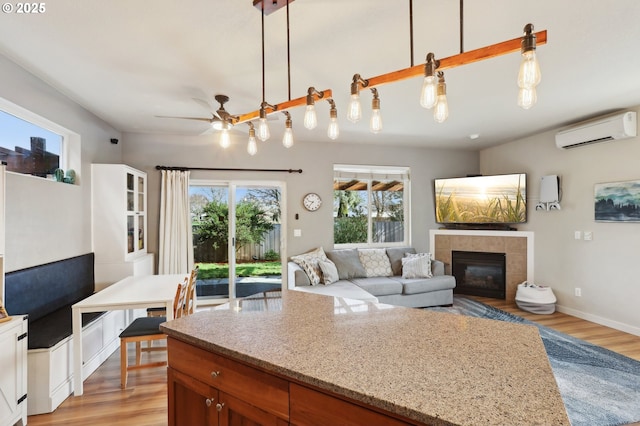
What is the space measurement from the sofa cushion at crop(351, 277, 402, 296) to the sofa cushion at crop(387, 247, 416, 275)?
0.53 meters

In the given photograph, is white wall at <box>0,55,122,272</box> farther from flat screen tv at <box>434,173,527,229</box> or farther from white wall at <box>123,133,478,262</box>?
flat screen tv at <box>434,173,527,229</box>

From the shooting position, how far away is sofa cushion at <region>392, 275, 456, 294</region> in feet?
14.3

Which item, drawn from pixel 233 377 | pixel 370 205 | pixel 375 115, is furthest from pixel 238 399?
pixel 370 205

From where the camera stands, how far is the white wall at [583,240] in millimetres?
3598

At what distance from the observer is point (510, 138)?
4.91 meters

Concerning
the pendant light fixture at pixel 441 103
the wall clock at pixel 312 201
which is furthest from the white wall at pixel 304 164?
the pendant light fixture at pixel 441 103

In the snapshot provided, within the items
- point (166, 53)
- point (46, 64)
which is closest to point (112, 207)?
point (46, 64)

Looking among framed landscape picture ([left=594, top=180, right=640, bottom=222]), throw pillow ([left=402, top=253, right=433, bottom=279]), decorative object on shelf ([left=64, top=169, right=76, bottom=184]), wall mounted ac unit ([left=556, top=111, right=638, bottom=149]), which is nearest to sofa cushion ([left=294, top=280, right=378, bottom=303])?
throw pillow ([left=402, top=253, right=433, bottom=279])

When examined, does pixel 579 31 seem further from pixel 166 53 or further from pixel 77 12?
pixel 77 12

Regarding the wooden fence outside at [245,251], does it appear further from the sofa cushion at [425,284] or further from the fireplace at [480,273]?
the fireplace at [480,273]

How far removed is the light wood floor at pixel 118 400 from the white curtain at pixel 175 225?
1.45 meters

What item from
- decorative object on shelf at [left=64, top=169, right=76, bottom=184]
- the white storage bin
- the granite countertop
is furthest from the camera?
the white storage bin

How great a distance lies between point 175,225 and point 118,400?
2472 mm

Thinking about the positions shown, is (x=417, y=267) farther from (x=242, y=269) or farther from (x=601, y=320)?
(x=242, y=269)
